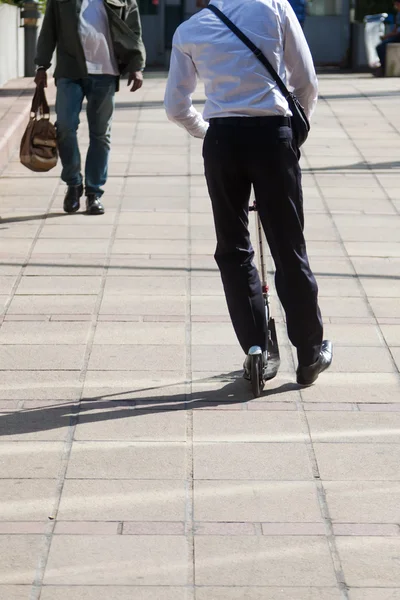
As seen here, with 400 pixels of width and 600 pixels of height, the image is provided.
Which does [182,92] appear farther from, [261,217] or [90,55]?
[90,55]

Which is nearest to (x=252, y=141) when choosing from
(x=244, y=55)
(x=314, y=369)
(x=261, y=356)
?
(x=244, y=55)

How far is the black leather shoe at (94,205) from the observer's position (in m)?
8.36

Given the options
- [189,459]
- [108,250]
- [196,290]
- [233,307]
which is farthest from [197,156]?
[189,459]

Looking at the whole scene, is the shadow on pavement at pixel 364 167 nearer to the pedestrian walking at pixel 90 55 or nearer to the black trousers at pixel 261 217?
the pedestrian walking at pixel 90 55

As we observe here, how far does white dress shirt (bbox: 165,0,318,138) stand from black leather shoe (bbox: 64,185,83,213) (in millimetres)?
3781

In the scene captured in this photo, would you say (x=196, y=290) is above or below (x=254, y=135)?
below

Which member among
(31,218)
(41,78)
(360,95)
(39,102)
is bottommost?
(360,95)

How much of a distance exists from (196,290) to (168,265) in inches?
22.6

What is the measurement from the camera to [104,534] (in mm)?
3648

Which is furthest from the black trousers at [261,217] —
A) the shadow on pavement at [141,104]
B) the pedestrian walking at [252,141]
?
the shadow on pavement at [141,104]

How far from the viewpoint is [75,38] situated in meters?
7.94

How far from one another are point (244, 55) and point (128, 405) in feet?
4.82

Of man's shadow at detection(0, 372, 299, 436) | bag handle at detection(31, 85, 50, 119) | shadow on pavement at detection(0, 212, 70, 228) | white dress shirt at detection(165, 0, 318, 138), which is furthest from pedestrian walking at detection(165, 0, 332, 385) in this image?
shadow on pavement at detection(0, 212, 70, 228)

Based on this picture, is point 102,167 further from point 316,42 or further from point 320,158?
point 316,42
